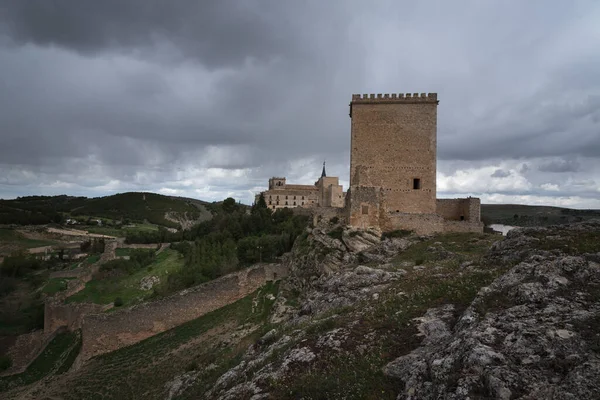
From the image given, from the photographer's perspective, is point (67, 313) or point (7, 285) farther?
point (7, 285)

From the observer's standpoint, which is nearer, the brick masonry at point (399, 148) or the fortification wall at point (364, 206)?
the fortification wall at point (364, 206)

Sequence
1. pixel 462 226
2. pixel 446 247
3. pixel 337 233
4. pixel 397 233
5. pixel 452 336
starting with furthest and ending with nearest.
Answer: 1. pixel 337 233
2. pixel 462 226
3. pixel 397 233
4. pixel 446 247
5. pixel 452 336

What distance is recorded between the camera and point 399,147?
2464 cm

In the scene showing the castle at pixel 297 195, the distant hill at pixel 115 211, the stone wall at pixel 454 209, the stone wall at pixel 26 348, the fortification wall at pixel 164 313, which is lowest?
the stone wall at pixel 26 348

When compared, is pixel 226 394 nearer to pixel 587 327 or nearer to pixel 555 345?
pixel 555 345

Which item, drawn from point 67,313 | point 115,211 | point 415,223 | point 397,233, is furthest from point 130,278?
point 115,211

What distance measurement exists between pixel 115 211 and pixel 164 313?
121 metres

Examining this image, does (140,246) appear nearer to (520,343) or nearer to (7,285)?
(7,285)

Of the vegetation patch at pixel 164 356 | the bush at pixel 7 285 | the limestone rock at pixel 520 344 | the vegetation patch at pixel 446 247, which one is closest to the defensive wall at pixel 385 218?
the vegetation patch at pixel 446 247

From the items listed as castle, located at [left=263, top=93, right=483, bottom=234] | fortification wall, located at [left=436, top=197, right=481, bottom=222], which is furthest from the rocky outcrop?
fortification wall, located at [left=436, top=197, right=481, bottom=222]

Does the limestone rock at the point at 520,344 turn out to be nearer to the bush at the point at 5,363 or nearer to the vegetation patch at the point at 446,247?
the vegetation patch at the point at 446,247

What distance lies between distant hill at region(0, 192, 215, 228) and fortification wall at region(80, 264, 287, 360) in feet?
277

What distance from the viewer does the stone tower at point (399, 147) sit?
24.5m

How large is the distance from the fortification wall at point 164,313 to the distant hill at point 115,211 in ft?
277
